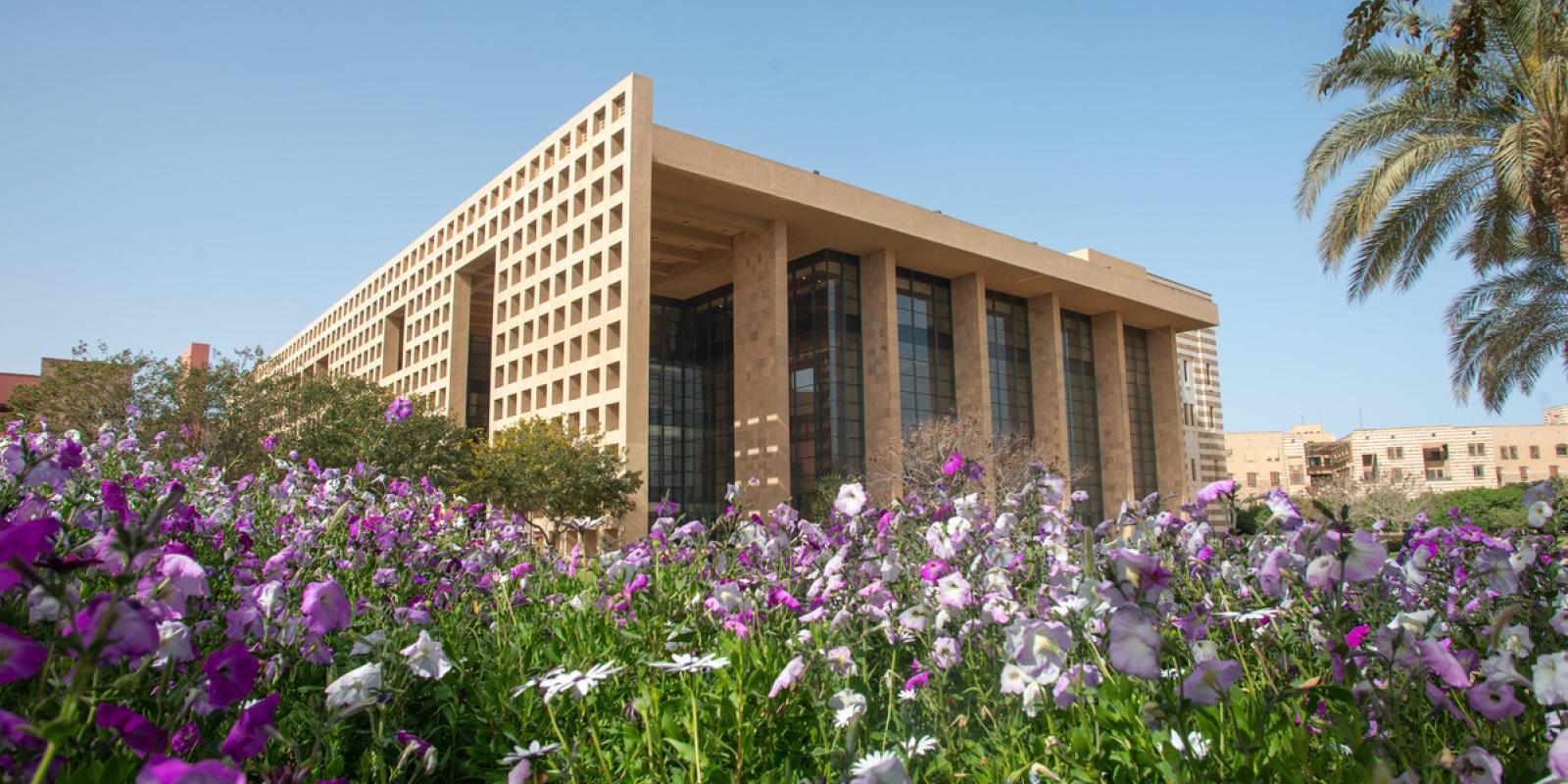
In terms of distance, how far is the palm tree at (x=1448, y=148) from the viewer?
10.9 m

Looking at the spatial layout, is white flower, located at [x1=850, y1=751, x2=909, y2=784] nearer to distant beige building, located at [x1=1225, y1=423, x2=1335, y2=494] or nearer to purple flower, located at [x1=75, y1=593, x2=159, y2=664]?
purple flower, located at [x1=75, y1=593, x2=159, y2=664]

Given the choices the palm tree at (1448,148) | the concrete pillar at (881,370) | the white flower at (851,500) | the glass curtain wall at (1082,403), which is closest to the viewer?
the white flower at (851,500)

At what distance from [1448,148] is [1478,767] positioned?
14.2m

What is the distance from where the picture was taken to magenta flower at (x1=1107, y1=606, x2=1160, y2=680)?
1.71 metres

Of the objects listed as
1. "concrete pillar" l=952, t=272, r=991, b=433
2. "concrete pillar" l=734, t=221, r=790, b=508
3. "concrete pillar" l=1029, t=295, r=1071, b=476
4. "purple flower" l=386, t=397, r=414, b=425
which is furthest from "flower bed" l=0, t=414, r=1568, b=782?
"concrete pillar" l=1029, t=295, r=1071, b=476

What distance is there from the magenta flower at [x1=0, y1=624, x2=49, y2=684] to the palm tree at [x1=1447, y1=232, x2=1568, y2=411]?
59.7 feet

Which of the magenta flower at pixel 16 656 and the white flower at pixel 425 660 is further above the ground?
the magenta flower at pixel 16 656

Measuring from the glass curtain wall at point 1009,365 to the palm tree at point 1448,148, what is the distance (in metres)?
22.0

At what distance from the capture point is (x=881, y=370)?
1224 inches

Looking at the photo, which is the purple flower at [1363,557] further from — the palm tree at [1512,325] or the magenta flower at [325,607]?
the palm tree at [1512,325]

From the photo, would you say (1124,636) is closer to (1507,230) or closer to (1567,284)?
(1507,230)

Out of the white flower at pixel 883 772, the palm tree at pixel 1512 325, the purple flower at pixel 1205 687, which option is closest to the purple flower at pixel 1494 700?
the purple flower at pixel 1205 687

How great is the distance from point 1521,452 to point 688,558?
97.7 metres

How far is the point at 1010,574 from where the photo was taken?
352cm
